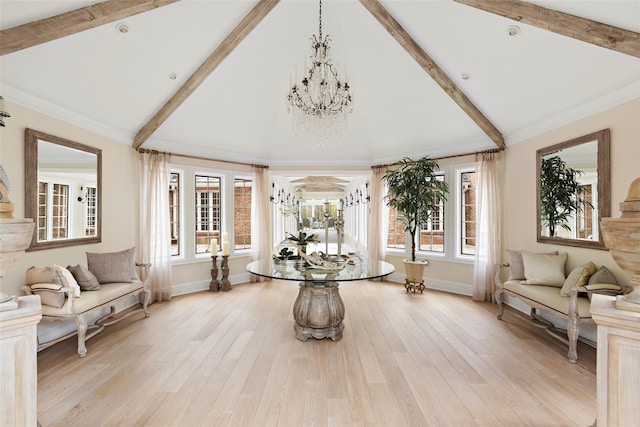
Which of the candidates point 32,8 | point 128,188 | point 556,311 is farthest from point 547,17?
point 128,188

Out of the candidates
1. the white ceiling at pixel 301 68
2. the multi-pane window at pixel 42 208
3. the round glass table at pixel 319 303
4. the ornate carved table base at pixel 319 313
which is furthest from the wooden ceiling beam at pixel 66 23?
the ornate carved table base at pixel 319 313

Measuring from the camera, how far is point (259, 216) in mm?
6051

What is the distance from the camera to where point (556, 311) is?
120 inches

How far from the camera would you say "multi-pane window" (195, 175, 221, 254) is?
5758 millimetres

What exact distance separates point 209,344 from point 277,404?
4.41 ft

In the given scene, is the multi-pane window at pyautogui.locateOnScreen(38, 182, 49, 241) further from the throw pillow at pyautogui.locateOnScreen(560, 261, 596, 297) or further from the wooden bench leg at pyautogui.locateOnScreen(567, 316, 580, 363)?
the throw pillow at pyautogui.locateOnScreen(560, 261, 596, 297)

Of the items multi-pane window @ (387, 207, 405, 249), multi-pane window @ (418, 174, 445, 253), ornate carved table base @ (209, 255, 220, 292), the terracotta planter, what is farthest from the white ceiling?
the terracotta planter

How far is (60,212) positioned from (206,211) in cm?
244

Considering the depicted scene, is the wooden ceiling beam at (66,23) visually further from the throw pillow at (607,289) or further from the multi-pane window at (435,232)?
the multi-pane window at (435,232)

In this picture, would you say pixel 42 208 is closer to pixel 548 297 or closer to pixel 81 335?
pixel 81 335

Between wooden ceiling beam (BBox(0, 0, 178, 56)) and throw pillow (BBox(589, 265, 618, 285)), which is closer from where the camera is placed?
wooden ceiling beam (BBox(0, 0, 178, 56))

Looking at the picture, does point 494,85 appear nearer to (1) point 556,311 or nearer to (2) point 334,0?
(2) point 334,0

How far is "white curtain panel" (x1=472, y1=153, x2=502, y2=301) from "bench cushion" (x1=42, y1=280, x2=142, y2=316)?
512cm

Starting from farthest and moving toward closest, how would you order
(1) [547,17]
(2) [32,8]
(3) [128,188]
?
(3) [128,188] < (1) [547,17] < (2) [32,8]
